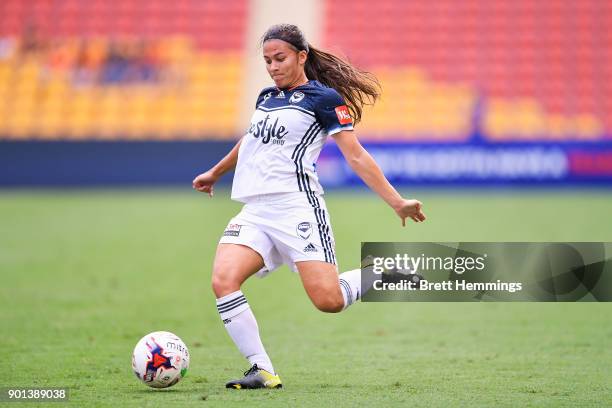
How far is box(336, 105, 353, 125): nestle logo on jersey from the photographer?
6.09 metres

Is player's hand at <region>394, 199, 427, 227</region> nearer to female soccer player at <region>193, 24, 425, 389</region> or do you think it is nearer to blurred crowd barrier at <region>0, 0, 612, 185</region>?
female soccer player at <region>193, 24, 425, 389</region>

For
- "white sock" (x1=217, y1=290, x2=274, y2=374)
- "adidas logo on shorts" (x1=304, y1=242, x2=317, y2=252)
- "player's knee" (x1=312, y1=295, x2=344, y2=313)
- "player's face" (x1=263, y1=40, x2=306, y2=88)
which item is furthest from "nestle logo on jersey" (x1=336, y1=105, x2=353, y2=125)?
"white sock" (x1=217, y1=290, x2=274, y2=374)

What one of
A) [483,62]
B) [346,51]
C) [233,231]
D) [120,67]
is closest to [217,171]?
[233,231]

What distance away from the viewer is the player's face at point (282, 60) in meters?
6.09

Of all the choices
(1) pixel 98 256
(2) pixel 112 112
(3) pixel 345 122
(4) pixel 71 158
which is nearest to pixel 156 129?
(2) pixel 112 112

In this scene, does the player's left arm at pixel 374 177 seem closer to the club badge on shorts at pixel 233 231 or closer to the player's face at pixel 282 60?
the player's face at pixel 282 60

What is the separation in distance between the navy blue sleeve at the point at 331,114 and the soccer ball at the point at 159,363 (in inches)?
60.8

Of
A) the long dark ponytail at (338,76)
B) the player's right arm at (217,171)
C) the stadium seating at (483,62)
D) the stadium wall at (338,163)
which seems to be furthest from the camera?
the stadium seating at (483,62)

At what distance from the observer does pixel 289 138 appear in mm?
6113

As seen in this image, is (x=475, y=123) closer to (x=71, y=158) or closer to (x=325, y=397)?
(x=71, y=158)

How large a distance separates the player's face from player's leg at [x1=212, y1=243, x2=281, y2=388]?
1013 mm

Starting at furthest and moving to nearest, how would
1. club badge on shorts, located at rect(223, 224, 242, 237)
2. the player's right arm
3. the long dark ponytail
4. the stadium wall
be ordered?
the stadium wall, the player's right arm, the long dark ponytail, club badge on shorts, located at rect(223, 224, 242, 237)

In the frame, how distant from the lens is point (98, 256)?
1358cm

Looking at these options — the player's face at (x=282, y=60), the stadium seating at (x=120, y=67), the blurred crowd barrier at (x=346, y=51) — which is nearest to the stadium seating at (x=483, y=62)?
the blurred crowd barrier at (x=346, y=51)
